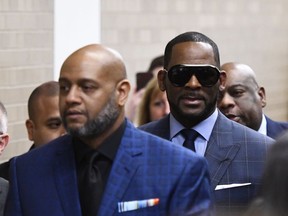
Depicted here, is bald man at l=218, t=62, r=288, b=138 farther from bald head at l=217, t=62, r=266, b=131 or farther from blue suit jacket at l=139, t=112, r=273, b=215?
blue suit jacket at l=139, t=112, r=273, b=215

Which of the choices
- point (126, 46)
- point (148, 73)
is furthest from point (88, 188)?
point (126, 46)

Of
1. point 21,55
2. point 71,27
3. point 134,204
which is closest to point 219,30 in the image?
point 71,27

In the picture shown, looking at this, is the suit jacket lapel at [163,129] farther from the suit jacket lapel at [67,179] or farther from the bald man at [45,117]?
the bald man at [45,117]

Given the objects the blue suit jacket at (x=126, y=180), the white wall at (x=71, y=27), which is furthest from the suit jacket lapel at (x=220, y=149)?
the white wall at (x=71, y=27)

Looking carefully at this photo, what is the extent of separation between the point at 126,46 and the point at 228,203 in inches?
193

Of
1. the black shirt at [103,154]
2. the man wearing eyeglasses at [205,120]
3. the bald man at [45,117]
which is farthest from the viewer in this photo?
the bald man at [45,117]

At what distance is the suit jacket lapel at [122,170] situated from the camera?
446 centimetres

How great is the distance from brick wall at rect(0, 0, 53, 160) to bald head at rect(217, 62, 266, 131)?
1832mm

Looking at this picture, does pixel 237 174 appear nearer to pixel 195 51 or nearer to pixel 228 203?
pixel 228 203

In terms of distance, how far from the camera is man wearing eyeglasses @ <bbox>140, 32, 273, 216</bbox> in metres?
5.38

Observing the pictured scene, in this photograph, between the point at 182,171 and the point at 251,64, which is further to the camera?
the point at 251,64

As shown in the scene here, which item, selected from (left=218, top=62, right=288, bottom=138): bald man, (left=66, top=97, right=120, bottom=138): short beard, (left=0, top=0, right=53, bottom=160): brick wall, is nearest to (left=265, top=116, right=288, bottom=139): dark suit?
(left=218, top=62, right=288, bottom=138): bald man

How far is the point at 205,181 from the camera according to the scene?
4.64 metres

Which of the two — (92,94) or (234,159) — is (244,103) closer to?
(234,159)
